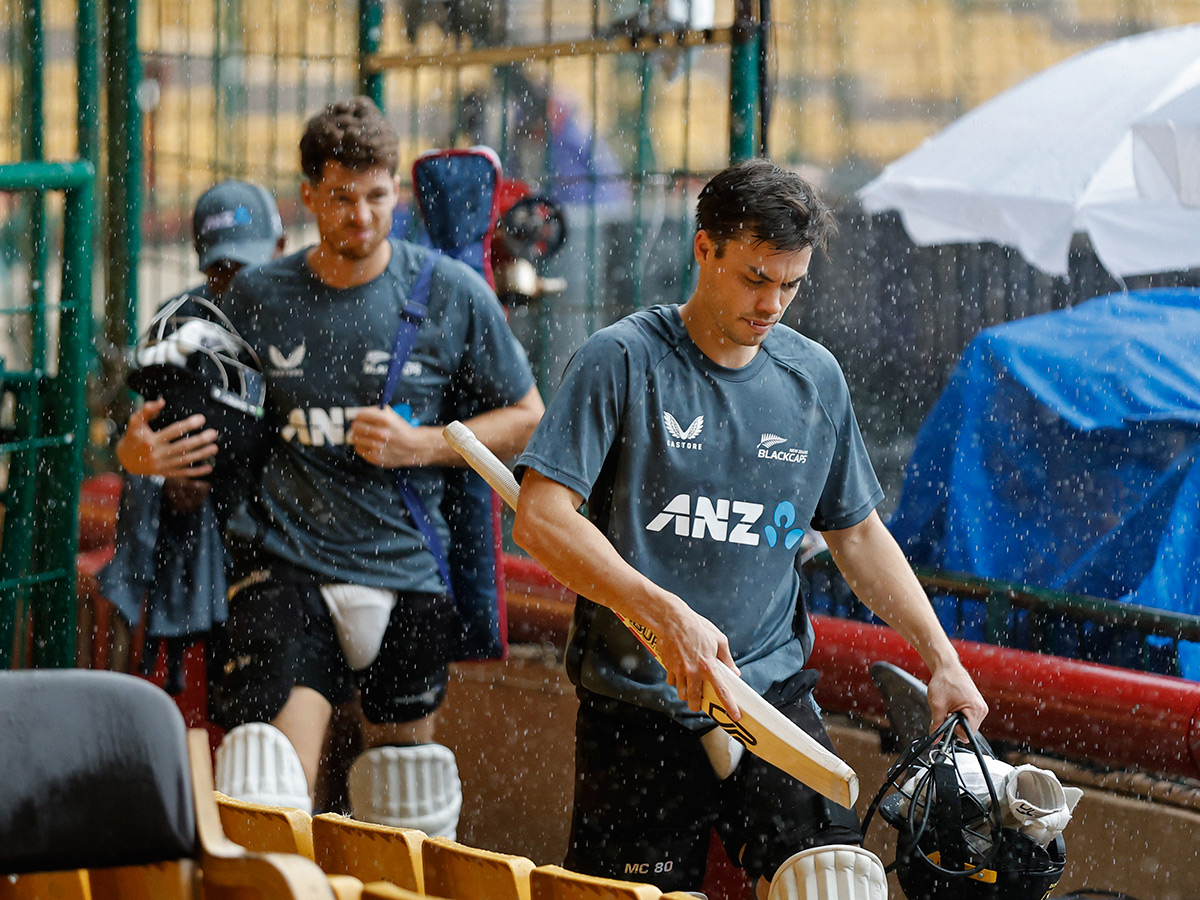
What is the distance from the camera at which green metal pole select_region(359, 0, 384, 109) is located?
5484 millimetres

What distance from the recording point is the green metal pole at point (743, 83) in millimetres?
4535

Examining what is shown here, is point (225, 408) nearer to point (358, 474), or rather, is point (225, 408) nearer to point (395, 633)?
point (358, 474)

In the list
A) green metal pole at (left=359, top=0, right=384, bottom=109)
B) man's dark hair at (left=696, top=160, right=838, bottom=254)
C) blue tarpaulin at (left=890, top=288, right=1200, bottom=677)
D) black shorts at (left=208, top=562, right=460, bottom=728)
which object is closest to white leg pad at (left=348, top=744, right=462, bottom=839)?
black shorts at (left=208, top=562, right=460, bottom=728)

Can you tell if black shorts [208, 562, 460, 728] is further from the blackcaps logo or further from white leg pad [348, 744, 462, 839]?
the blackcaps logo

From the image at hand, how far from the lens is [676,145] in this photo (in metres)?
16.1

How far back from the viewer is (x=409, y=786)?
371cm

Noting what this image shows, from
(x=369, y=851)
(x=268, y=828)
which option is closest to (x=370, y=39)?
(x=268, y=828)

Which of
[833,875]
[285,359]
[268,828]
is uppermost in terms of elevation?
[285,359]

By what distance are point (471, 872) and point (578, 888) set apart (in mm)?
197

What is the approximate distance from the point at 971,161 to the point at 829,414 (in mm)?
4974

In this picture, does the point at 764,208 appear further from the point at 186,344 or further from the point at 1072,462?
the point at 1072,462

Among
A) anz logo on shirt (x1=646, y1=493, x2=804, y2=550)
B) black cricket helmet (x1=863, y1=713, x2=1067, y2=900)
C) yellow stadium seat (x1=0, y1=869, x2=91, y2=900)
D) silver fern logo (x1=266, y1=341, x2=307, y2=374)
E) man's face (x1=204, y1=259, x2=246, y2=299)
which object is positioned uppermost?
man's face (x1=204, y1=259, x2=246, y2=299)

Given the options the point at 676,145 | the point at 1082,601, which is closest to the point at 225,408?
the point at 1082,601

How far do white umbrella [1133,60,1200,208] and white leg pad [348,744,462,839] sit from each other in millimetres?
3841
